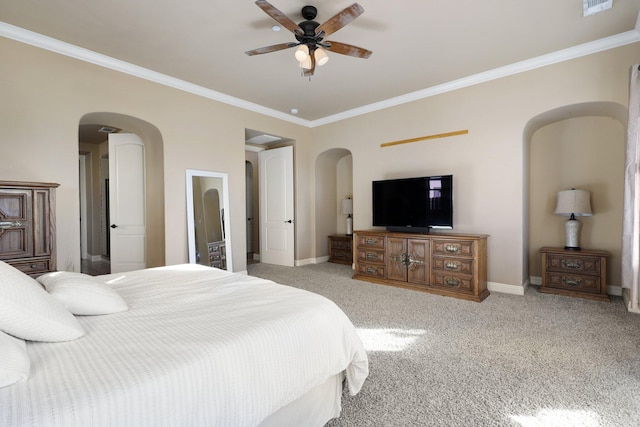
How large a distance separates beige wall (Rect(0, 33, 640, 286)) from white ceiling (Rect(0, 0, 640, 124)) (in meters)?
0.26

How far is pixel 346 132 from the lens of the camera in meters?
5.31

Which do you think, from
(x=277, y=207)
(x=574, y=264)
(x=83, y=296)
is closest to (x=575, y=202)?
(x=574, y=264)

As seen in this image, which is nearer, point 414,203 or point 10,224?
point 10,224

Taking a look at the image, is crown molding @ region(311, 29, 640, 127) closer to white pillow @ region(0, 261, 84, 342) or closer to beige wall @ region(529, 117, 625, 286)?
beige wall @ region(529, 117, 625, 286)

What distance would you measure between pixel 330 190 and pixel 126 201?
357cm

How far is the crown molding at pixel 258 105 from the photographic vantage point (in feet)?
9.67

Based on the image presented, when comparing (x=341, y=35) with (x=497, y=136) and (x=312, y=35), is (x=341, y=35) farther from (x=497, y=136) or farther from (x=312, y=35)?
(x=497, y=136)

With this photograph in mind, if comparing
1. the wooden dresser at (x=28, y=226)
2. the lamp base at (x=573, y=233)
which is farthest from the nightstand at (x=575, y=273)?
the wooden dresser at (x=28, y=226)

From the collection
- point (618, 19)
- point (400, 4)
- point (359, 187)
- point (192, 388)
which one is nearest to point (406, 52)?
point (400, 4)

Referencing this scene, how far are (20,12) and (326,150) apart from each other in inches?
162

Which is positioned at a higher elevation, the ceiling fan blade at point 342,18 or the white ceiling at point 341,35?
the white ceiling at point 341,35

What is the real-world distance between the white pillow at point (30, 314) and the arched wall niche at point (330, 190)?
16.1 feet

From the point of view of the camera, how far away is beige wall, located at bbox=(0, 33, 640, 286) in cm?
298

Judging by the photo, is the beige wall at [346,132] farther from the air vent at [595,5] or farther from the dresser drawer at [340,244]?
the air vent at [595,5]
